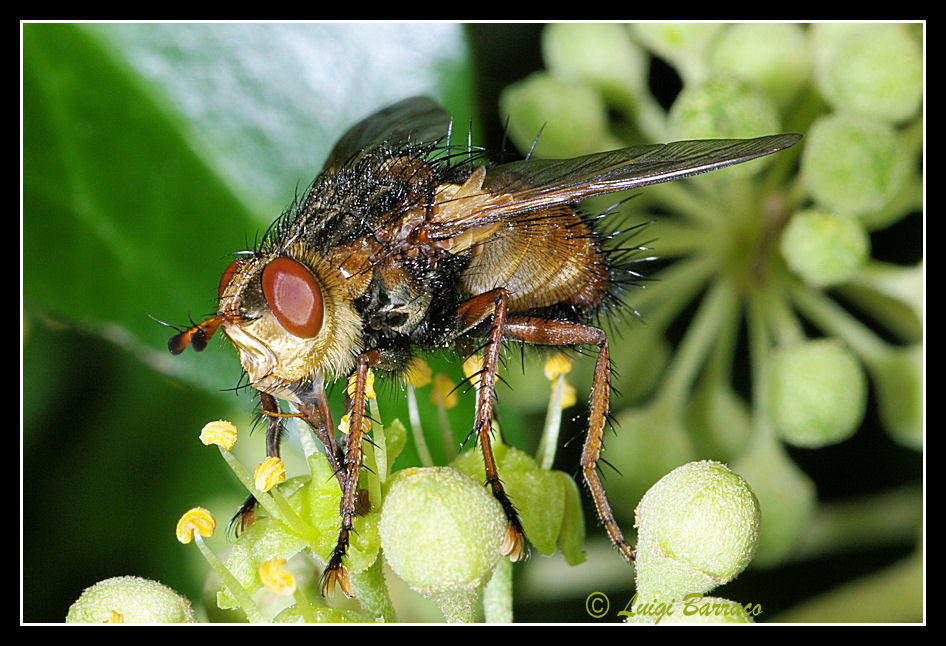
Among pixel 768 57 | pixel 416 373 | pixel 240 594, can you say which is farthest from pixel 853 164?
pixel 240 594

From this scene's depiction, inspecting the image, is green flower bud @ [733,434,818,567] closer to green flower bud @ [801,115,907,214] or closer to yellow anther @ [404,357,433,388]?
green flower bud @ [801,115,907,214]

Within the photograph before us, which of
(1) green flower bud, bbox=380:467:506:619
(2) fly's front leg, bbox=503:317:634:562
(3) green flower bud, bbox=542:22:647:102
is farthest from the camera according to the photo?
(3) green flower bud, bbox=542:22:647:102

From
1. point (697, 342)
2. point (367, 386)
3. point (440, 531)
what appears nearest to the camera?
point (440, 531)

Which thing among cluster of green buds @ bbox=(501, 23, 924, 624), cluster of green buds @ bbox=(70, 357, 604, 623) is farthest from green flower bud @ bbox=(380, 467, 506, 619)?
cluster of green buds @ bbox=(501, 23, 924, 624)

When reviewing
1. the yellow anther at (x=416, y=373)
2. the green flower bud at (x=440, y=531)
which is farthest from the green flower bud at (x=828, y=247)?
the green flower bud at (x=440, y=531)

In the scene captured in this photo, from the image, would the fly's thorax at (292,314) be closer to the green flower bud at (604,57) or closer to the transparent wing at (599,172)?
the transparent wing at (599,172)

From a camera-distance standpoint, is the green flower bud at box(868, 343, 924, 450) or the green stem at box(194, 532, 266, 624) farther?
the green flower bud at box(868, 343, 924, 450)

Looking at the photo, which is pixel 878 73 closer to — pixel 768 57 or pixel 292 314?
pixel 768 57
